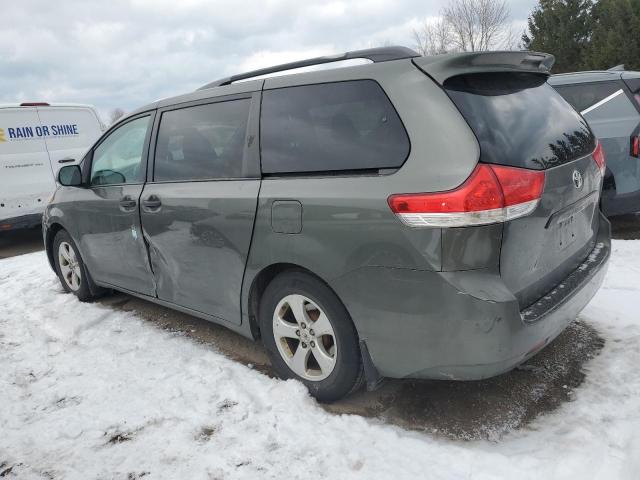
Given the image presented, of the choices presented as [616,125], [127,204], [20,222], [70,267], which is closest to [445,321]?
[127,204]

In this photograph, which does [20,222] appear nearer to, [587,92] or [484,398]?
[484,398]

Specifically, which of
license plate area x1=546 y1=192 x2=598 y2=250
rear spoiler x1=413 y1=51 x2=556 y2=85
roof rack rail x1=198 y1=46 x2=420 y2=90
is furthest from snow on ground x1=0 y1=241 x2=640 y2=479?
roof rack rail x1=198 y1=46 x2=420 y2=90

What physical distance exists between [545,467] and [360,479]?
79 centimetres

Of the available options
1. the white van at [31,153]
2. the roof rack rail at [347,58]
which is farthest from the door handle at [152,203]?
the white van at [31,153]

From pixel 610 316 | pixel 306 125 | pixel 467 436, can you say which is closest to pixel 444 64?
pixel 306 125

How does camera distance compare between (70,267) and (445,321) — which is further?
(70,267)

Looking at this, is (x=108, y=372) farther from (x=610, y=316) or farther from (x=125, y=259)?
(x=610, y=316)

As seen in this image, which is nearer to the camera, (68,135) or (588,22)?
(68,135)

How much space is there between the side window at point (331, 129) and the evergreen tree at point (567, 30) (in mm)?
27265

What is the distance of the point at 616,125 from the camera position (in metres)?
5.55

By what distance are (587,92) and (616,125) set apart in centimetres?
59

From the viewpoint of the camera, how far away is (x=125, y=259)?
163 inches

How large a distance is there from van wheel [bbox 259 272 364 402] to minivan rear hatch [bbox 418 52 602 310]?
85cm

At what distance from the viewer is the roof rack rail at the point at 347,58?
2658 millimetres
